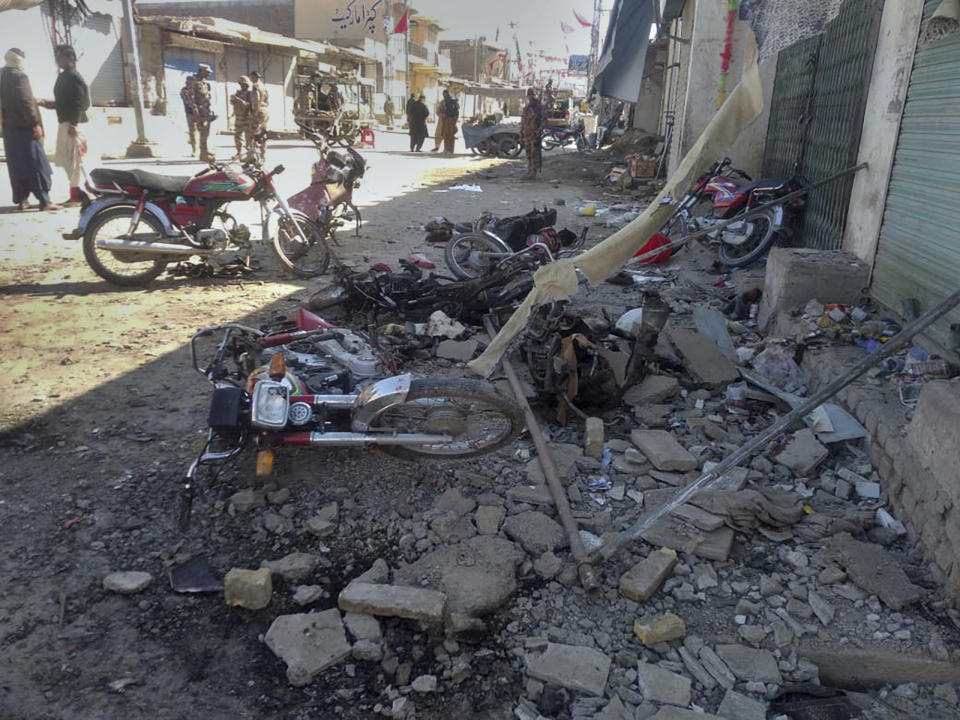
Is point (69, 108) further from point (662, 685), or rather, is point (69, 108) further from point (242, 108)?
point (662, 685)

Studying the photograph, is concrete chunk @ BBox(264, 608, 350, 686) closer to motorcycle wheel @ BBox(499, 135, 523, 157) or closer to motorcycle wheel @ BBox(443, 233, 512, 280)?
motorcycle wheel @ BBox(443, 233, 512, 280)

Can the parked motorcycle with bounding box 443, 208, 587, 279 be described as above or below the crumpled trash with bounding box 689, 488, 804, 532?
above

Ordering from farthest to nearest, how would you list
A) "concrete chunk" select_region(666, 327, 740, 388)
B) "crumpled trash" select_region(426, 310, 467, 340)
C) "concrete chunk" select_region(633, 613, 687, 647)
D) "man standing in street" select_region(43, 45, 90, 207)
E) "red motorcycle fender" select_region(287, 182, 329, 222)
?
"man standing in street" select_region(43, 45, 90, 207) < "red motorcycle fender" select_region(287, 182, 329, 222) < "crumpled trash" select_region(426, 310, 467, 340) < "concrete chunk" select_region(666, 327, 740, 388) < "concrete chunk" select_region(633, 613, 687, 647)

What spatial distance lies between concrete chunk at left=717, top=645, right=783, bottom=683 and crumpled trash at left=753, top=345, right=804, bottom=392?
2370 mm

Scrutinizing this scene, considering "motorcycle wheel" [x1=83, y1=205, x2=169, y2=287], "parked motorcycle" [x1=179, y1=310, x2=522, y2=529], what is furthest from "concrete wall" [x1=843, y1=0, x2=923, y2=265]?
"motorcycle wheel" [x1=83, y1=205, x2=169, y2=287]

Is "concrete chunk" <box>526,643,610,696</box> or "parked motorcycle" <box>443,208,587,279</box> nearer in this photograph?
"concrete chunk" <box>526,643,610,696</box>

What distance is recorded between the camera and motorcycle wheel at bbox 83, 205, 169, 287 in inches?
229

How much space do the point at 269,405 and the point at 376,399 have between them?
445 millimetres

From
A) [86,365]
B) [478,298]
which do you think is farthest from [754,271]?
[86,365]

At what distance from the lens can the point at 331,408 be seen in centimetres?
302

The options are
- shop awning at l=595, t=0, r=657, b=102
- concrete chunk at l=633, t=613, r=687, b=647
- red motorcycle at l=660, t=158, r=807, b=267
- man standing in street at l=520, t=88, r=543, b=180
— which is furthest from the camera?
man standing in street at l=520, t=88, r=543, b=180

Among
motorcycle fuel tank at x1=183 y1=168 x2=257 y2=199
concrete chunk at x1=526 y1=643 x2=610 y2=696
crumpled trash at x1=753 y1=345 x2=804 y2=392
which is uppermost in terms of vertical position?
motorcycle fuel tank at x1=183 y1=168 x2=257 y2=199

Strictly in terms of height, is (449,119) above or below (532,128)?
above

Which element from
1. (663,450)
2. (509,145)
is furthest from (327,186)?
(509,145)
